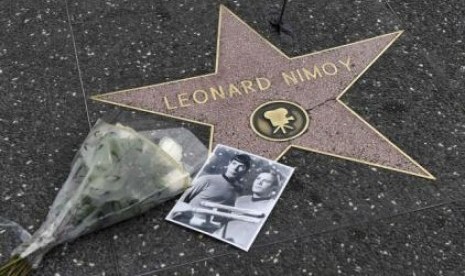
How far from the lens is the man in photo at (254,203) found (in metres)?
2.04

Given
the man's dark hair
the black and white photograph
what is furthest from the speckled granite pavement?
the man's dark hair

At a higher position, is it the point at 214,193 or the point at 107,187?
the point at 107,187

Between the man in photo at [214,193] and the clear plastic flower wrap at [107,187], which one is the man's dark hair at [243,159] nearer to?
the man in photo at [214,193]

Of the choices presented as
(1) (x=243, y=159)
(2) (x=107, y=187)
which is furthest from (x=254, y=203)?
(2) (x=107, y=187)

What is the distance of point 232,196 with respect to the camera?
2127 mm

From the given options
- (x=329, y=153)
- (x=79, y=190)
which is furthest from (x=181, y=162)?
(x=329, y=153)

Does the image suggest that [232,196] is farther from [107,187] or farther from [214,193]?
[107,187]

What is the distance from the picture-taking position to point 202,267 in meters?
1.99

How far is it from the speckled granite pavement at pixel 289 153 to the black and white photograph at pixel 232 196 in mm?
45

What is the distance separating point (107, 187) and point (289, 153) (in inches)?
27.9

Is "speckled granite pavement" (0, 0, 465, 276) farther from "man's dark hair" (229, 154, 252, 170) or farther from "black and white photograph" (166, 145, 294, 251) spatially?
"man's dark hair" (229, 154, 252, 170)

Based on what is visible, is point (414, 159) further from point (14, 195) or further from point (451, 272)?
point (14, 195)

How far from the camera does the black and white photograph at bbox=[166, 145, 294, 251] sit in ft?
6.75

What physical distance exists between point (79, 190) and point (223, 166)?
20.8 inches
